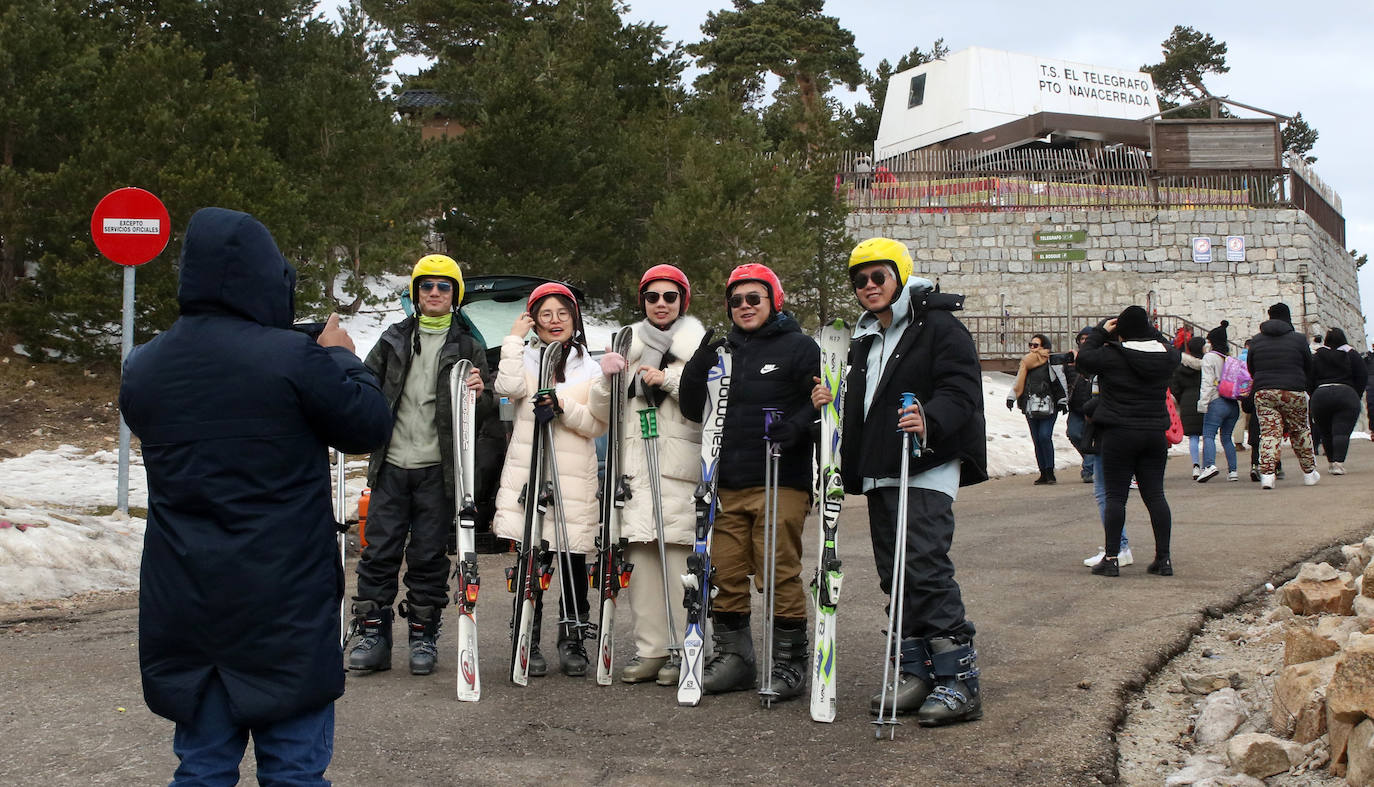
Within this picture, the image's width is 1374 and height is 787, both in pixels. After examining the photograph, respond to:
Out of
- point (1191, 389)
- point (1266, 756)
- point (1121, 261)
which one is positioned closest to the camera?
point (1266, 756)

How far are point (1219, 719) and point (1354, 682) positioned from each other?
107cm

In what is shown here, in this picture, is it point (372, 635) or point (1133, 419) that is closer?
point (372, 635)

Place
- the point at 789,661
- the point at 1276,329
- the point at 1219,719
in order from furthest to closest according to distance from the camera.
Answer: the point at 1276,329 → the point at 789,661 → the point at 1219,719

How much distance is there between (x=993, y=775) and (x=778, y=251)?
20.1 m

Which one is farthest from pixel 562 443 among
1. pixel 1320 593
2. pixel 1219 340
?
pixel 1219 340

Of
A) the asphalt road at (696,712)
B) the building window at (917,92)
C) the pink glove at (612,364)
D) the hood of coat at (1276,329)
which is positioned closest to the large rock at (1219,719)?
the asphalt road at (696,712)

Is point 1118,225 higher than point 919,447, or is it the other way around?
point 1118,225

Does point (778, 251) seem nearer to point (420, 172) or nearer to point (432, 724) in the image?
point (420, 172)

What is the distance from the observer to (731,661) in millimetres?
5699

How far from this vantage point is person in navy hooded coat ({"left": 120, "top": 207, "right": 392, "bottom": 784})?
9.82 feet

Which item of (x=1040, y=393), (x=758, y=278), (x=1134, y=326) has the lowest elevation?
(x=1040, y=393)

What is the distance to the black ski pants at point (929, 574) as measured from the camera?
5.07 m

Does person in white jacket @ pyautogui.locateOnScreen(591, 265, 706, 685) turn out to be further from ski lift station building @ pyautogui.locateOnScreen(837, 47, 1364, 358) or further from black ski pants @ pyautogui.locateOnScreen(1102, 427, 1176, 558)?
ski lift station building @ pyautogui.locateOnScreen(837, 47, 1364, 358)

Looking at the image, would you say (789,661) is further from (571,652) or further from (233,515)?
(233,515)
